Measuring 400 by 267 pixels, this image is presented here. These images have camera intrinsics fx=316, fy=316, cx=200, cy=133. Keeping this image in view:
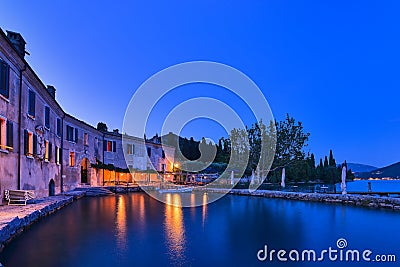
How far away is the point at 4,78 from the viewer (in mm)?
11180

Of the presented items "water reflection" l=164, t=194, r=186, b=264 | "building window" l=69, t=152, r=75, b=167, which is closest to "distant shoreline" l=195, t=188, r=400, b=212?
"water reflection" l=164, t=194, r=186, b=264

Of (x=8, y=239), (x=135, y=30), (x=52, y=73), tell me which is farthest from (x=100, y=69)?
(x=8, y=239)

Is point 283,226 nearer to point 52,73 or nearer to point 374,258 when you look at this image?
point 374,258

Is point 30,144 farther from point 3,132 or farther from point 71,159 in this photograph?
point 71,159

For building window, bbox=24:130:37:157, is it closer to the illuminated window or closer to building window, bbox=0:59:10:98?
the illuminated window

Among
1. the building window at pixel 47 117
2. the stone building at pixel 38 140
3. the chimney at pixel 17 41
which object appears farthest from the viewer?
the building window at pixel 47 117

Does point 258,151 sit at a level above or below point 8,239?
above

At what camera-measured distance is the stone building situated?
11531 mm

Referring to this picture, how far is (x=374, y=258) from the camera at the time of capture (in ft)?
22.3

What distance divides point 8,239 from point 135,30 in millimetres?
23707

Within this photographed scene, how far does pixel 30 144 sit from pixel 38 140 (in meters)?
1.02

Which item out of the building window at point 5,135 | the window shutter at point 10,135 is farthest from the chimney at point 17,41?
the building window at point 5,135

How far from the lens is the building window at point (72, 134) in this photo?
943 inches

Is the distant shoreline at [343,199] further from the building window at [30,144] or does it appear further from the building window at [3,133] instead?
the building window at [3,133]
